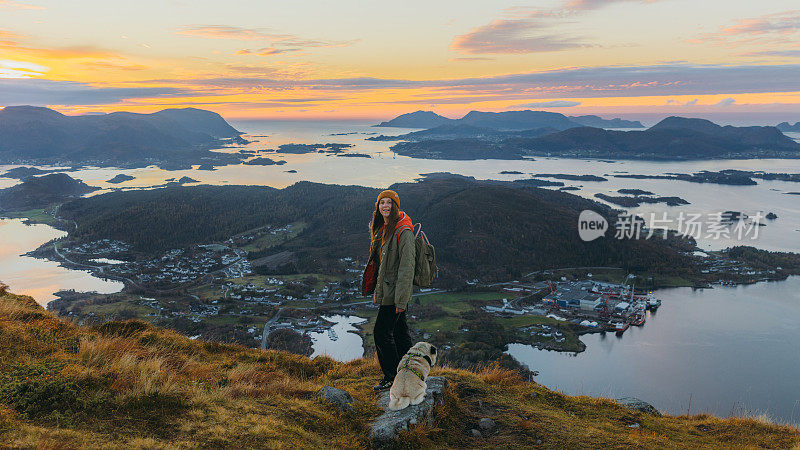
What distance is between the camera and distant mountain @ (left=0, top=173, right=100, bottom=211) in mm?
160750

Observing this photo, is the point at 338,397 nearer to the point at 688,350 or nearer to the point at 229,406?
the point at 229,406

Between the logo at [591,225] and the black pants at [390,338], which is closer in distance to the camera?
the black pants at [390,338]

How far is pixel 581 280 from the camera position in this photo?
8781 cm

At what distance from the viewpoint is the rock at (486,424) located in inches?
253

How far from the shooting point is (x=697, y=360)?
53.4 meters

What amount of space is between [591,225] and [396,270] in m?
125

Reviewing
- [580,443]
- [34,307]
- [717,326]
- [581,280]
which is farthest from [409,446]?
[581,280]

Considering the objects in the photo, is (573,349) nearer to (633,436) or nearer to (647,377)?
(647,377)

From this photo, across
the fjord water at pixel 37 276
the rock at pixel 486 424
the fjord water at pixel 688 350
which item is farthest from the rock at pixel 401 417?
the fjord water at pixel 37 276

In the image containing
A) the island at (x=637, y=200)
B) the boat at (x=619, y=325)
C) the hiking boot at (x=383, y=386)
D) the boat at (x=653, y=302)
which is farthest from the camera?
the island at (x=637, y=200)

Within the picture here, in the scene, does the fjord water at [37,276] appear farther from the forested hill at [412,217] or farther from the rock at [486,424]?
the rock at [486,424]

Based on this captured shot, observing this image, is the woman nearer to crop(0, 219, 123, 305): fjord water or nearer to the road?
the road

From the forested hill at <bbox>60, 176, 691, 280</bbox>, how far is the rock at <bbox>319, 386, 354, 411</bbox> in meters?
84.4

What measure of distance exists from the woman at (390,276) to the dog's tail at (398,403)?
36.5 inches
